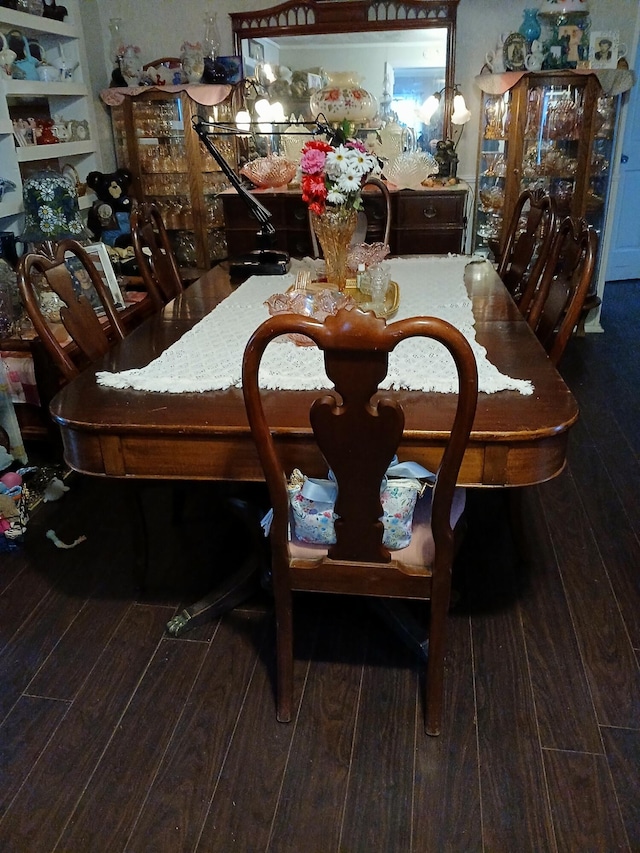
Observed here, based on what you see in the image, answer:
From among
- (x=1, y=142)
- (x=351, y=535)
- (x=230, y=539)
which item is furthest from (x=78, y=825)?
(x=1, y=142)

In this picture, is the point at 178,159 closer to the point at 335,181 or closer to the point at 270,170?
the point at 270,170

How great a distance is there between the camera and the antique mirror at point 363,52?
12.2 feet

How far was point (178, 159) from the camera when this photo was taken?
4.09 meters

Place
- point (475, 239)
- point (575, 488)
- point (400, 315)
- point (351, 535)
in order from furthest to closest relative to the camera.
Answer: point (475, 239) → point (575, 488) → point (400, 315) → point (351, 535)

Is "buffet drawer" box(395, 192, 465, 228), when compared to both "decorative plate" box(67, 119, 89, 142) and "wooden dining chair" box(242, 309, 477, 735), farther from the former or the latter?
"wooden dining chair" box(242, 309, 477, 735)

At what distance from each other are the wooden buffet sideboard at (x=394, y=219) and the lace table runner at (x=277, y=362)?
1620 mm

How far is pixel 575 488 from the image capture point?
8.25 ft

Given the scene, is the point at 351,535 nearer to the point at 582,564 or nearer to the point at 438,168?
the point at 582,564

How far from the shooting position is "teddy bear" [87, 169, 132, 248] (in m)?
3.89

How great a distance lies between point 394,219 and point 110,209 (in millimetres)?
1623

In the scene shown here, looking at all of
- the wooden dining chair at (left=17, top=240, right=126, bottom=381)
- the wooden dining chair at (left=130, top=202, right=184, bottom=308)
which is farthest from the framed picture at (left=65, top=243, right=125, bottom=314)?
the wooden dining chair at (left=17, top=240, right=126, bottom=381)

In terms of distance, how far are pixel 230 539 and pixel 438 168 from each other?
2.57 m

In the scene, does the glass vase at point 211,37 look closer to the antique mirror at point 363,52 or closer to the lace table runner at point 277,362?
the antique mirror at point 363,52

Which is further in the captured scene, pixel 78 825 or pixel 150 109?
pixel 150 109
